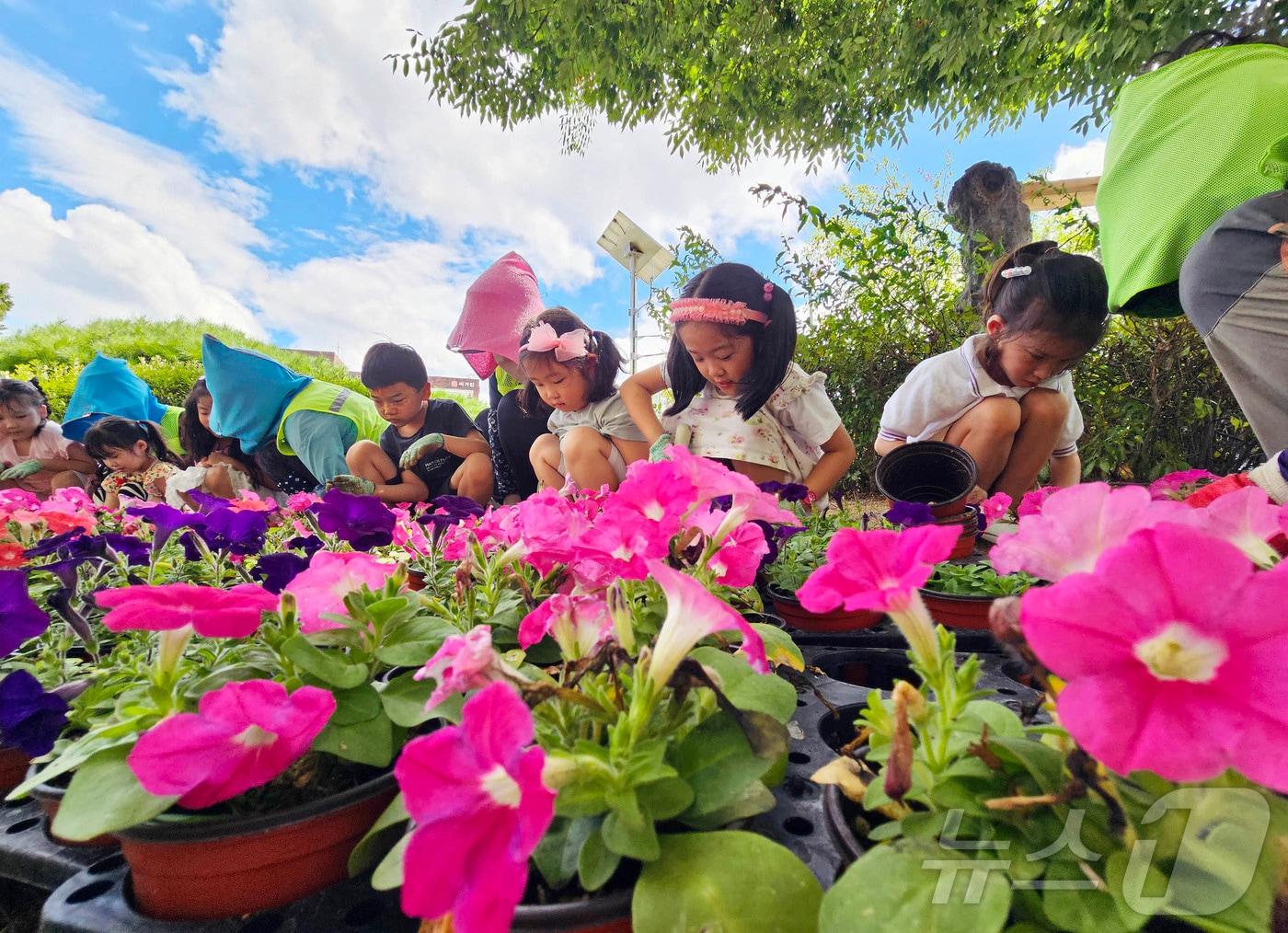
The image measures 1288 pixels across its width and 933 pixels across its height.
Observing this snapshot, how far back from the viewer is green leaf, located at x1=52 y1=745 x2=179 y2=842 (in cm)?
36

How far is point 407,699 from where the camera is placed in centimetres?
48

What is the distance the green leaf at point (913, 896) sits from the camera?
10.6 inches

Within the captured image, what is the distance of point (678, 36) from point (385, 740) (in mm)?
5429

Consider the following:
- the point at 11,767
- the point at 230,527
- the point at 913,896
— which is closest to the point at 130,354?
the point at 230,527

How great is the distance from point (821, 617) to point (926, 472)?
3.03 ft

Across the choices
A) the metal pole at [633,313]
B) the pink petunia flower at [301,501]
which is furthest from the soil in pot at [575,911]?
the metal pole at [633,313]

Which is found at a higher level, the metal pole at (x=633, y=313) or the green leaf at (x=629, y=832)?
the metal pole at (x=633, y=313)

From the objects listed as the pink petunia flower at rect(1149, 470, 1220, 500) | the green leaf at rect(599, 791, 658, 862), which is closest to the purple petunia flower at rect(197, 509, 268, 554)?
the green leaf at rect(599, 791, 658, 862)

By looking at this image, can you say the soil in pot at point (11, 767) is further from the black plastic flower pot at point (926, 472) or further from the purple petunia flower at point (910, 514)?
the black plastic flower pot at point (926, 472)

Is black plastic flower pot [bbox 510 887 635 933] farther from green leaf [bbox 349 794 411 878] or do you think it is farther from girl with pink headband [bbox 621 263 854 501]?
girl with pink headband [bbox 621 263 854 501]

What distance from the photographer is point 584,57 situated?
184 inches

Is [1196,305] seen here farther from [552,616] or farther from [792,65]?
[792,65]

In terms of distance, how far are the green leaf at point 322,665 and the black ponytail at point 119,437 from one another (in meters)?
3.54

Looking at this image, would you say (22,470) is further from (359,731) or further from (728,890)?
(728,890)
